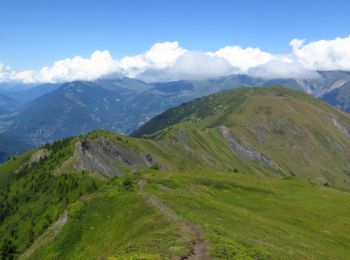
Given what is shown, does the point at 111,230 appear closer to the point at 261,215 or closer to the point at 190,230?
the point at 190,230

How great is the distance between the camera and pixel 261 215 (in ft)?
339

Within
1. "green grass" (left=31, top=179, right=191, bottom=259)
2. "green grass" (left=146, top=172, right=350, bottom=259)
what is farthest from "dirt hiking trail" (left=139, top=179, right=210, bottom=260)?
"green grass" (left=31, top=179, right=191, bottom=259)

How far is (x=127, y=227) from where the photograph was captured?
8188 cm

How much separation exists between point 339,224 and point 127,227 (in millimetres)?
58781

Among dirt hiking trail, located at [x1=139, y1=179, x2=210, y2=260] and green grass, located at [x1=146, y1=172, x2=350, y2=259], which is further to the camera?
green grass, located at [x1=146, y1=172, x2=350, y2=259]

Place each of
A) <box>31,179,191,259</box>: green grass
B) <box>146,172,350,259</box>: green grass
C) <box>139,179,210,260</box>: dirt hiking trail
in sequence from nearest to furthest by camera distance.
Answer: <box>139,179,210,260</box>: dirt hiking trail
<box>31,179,191,259</box>: green grass
<box>146,172,350,259</box>: green grass

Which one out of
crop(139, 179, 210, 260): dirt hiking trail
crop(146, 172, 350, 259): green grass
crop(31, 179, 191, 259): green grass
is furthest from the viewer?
crop(146, 172, 350, 259): green grass

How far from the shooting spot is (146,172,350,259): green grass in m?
64.6

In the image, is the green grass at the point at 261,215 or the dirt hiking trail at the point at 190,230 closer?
the dirt hiking trail at the point at 190,230

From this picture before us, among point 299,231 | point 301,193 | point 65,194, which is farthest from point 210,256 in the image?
point 65,194

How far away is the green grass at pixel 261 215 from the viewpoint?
64.6 metres

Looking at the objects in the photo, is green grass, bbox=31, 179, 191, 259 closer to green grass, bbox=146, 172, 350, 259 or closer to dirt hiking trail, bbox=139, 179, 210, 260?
dirt hiking trail, bbox=139, 179, 210, 260

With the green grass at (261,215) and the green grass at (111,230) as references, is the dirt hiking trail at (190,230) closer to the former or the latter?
the green grass at (261,215)

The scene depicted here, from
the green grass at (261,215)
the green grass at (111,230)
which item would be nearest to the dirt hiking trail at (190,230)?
the green grass at (261,215)
